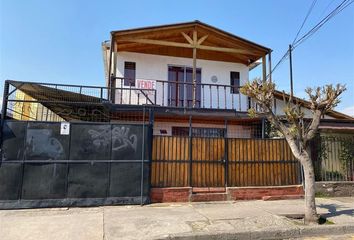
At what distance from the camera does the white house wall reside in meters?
12.4

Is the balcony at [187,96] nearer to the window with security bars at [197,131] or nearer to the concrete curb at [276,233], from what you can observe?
the window with security bars at [197,131]

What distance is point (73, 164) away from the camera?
7887 mm

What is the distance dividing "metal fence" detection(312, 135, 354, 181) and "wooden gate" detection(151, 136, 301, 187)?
1193 mm

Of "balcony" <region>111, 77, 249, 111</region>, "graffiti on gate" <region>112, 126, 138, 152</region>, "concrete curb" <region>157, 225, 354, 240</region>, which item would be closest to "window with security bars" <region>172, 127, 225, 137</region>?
"balcony" <region>111, 77, 249, 111</region>

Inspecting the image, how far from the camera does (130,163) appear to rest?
8.20 meters

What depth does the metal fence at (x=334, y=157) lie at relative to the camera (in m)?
10.0

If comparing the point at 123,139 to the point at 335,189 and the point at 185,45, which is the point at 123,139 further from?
the point at 335,189

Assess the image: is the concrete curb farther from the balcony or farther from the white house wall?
the white house wall

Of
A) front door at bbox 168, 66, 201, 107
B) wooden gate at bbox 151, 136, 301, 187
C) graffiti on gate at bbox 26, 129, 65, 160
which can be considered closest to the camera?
graffiti on gate at bbox 26, 129, 65, 160

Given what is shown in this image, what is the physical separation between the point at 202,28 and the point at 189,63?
1.76 m

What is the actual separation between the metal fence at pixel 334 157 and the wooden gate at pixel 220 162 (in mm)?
1193

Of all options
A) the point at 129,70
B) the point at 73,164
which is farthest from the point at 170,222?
the point at 129,70

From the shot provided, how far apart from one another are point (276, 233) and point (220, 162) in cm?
356

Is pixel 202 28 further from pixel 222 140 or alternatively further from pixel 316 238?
pixel 316 238
